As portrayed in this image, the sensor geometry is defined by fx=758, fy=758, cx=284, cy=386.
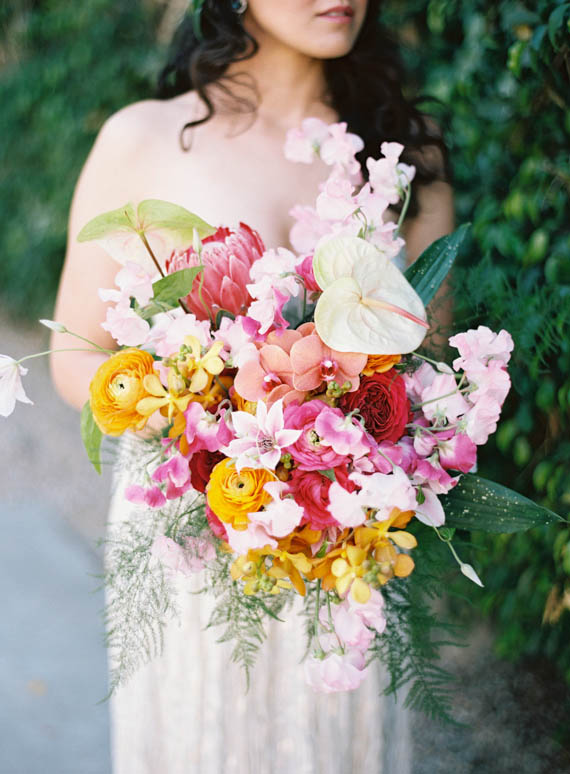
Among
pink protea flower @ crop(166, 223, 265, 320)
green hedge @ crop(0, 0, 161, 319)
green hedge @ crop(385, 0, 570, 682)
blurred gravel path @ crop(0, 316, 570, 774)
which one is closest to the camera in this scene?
pink protea flower @ crop(166, 223, 265, 320)

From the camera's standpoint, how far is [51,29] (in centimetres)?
252

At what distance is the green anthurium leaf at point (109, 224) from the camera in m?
0.67

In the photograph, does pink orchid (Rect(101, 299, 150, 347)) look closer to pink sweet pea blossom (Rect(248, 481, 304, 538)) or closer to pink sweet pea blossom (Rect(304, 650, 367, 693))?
pink sweet pea blossom (Rect(248, 481, 304, 538))

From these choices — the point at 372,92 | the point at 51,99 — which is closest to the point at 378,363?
the point at 372,92

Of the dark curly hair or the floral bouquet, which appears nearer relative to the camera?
the floral bouquet

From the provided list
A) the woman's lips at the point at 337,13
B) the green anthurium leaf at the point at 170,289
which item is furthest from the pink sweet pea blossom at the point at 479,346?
the woman's lips at the point at 337,13

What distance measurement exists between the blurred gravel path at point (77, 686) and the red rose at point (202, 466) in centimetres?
111

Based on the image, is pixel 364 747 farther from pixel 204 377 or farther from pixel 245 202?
pixel 245 202

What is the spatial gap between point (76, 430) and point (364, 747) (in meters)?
2.53

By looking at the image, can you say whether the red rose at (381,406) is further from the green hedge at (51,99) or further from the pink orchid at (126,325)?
the green hedge at (51,99)

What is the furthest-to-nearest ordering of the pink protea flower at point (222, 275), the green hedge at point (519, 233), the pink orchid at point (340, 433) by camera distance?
1. the green hedge at point (519, 233)
2. the pink protea flower at point (222, 275)
3. the pink orchid at point (340, 433)

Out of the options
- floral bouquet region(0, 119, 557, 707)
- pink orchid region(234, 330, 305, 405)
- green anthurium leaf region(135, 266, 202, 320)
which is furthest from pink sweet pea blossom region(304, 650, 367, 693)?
green anthurium leaf region(135, 266, 202, 320)

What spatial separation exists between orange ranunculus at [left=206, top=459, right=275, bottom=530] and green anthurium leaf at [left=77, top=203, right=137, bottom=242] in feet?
0.78

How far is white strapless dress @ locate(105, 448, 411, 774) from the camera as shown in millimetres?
1018
